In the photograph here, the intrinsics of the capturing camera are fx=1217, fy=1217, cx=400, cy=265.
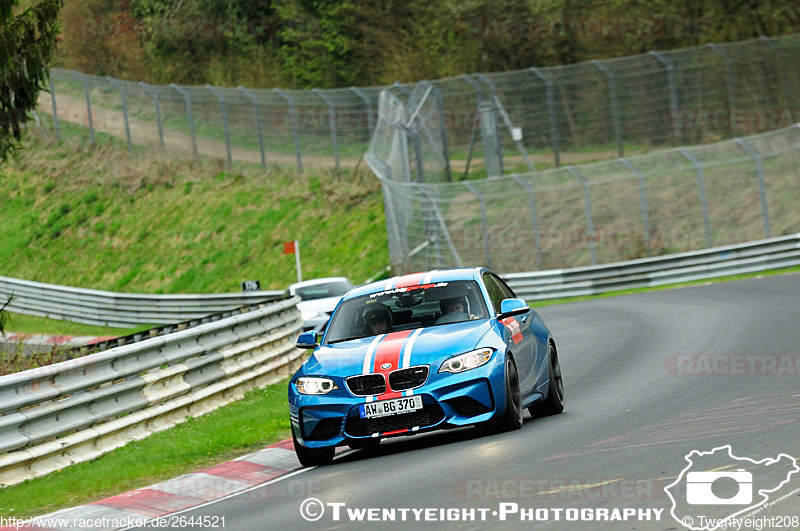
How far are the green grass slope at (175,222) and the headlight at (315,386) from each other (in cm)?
2849

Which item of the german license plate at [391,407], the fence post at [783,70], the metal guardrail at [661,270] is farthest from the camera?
the fence post at [783,70]

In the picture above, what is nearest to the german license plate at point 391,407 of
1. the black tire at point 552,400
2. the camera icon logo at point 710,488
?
the black tire at point 552,400

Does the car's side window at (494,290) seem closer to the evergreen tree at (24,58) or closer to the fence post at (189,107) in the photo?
the evergreen tree at (24,58)

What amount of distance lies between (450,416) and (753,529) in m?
3.87

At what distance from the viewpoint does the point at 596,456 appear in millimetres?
8344

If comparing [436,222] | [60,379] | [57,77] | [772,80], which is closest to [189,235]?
[57,77]

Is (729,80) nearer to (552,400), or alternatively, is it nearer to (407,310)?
→ (552,400)

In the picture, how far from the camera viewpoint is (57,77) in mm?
51531

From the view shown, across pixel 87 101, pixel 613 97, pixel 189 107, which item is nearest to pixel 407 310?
pixel 613 97

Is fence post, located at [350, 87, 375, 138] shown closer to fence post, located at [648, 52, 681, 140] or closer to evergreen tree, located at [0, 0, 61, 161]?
fence post, located at [648, 52, 681, 140]

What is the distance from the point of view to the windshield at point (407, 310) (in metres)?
10.7

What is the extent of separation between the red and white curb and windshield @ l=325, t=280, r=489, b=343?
4.13ft

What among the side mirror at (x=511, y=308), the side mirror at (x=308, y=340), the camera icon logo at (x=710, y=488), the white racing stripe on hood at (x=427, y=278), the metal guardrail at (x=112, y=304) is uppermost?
the camera icon logo at (x=710, y=488)

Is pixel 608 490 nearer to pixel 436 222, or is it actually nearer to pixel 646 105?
pixel 436 222
